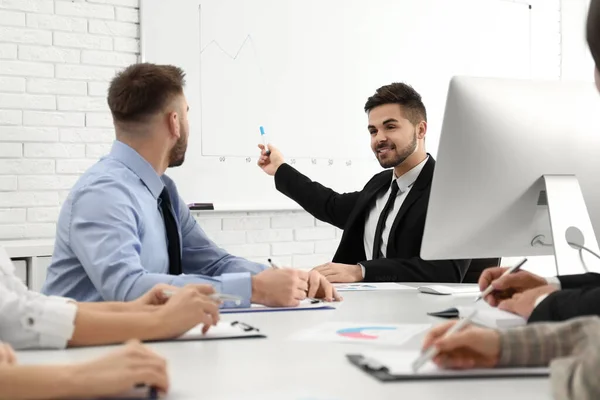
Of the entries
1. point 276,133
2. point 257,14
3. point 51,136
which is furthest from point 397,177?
point 51,136

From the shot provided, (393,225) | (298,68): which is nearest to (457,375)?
(393,225)

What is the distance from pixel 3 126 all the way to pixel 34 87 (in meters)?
0.22

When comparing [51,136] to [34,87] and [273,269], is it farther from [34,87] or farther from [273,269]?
[273,269]

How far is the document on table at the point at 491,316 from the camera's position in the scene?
4.68ft

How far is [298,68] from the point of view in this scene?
3.90 meters

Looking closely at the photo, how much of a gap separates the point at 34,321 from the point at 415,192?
185 centimetres

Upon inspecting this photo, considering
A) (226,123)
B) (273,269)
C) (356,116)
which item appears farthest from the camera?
(356,116)

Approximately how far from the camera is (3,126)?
3.21 meters

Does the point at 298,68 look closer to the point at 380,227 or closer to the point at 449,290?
the point at 380,227

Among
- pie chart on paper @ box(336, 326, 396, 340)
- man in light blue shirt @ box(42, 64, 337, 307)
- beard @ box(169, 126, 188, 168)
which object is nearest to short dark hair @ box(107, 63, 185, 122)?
man in light blue shirt @ box(42, 64, 337, 307)

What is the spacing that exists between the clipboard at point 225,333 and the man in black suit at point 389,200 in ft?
3.52

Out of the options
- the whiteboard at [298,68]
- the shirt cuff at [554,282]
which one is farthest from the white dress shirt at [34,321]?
the whiteboard at [298,68]

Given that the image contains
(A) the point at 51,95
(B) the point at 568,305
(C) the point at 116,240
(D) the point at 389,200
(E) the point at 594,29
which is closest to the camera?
(E) the point at 594,29

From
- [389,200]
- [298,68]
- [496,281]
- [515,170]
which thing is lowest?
[496,281]
